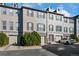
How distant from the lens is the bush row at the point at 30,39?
35.4 ft

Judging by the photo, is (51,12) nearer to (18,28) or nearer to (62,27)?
(62,27)

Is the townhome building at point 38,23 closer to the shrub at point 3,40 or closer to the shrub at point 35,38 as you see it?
the shrub at point 35,38

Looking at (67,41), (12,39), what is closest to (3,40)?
(12,39)

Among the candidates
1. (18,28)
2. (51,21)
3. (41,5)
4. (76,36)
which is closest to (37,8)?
(41,5)

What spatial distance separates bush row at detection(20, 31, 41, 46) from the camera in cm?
1078

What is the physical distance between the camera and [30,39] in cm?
1140

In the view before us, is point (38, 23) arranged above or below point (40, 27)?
above

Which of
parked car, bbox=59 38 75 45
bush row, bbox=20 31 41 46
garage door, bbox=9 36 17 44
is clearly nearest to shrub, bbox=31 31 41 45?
bush row, bbox=20 31 41 46

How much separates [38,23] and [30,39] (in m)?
1.52

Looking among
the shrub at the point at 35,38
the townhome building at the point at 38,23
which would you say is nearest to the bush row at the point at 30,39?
the shrub at the point at 35,38

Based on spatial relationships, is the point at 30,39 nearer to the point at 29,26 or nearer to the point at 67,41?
the point at 29,26

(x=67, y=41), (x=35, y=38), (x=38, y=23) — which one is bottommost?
(x=67, y=41)

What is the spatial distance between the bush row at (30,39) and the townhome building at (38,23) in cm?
26

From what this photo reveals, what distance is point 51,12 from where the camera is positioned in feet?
36.1
